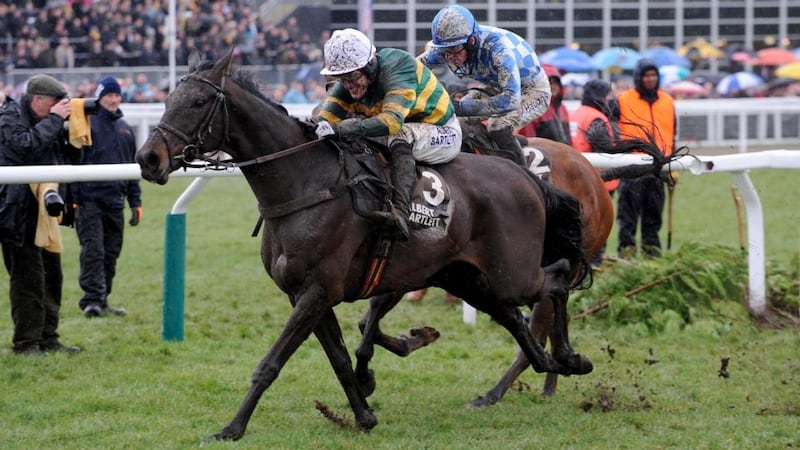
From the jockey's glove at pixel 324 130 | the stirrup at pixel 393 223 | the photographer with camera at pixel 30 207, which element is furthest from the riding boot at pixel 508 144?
the photographer with camera at pixel 30 207

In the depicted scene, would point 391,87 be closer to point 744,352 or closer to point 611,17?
point 744,352

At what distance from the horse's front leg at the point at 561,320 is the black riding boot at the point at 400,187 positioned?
1102 millimetres

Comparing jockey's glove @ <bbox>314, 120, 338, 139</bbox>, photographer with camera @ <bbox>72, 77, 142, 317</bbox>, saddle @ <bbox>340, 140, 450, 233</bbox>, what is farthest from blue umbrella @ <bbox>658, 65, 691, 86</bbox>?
jockey's glove @ <bbox>314, 120, 338, 139</bbox>

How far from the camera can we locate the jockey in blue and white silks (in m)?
6.48

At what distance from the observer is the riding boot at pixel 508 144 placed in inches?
263

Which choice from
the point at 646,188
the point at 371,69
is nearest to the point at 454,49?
the point at 371,69

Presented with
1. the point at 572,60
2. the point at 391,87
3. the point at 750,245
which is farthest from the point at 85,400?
the point at 572,60

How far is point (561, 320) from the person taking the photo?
6.58 metres

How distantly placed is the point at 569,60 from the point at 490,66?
2033cm

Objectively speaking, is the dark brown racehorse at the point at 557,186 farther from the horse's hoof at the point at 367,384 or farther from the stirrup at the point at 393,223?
the stirrup at the point at 393,223

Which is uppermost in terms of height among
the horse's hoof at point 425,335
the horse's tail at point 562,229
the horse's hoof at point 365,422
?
the horse's tail at point 562,229

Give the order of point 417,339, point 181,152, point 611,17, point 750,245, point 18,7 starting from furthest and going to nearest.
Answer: point 611,17 → point 18,7 → point 750,245 → point 417,339 → point 181,152

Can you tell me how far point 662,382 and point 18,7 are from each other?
1970cm

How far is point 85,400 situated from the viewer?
6258mm
